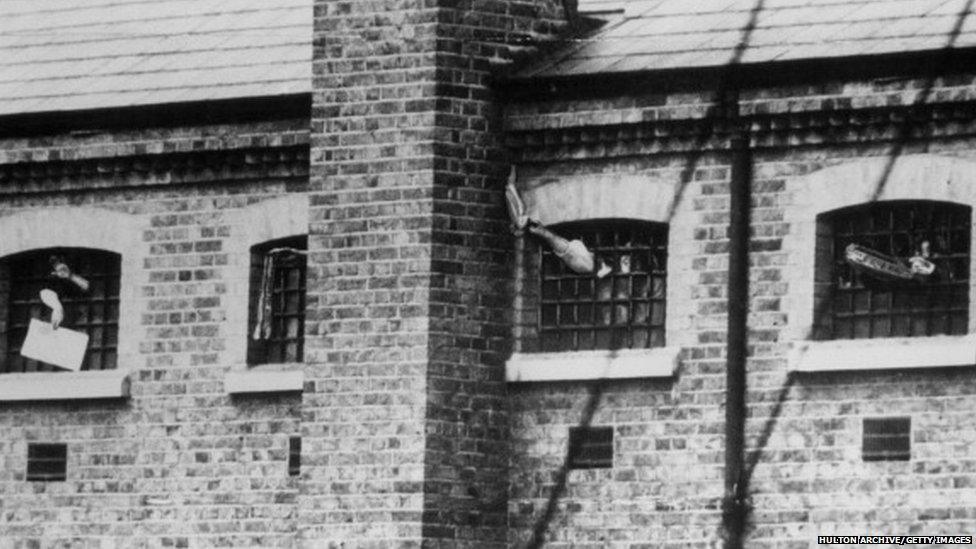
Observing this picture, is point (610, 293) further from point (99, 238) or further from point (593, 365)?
point (99, 238)

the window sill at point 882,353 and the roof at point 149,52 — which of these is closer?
the window sill at point 882,353

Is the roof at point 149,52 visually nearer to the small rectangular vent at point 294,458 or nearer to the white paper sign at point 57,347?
the white paper sign at point 57,347

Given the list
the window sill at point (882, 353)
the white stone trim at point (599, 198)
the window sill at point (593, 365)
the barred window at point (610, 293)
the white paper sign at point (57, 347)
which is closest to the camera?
the window sill at point (882, 353)

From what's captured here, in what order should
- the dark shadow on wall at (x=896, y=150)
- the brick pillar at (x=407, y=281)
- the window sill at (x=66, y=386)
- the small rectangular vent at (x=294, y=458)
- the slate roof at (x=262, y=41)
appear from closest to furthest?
1. the dark shadow on wall at (x=896, y=150)
2. the slate roof at (x=262, y=41)
3. the brick pillar at (x=407, y=281)
4. the small rectangular vent at (x=294, y=458)
5. the window sill at (x=66, y=386)

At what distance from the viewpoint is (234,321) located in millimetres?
22906

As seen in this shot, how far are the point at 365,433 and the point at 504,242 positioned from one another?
5.84ft

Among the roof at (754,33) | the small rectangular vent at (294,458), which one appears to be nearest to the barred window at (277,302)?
the small rectangular vent at (294,458)

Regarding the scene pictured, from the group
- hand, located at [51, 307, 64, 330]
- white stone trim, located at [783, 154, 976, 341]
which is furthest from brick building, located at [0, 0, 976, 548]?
hand, located at [51, 307, 64, 330]

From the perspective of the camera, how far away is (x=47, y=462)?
23469mm

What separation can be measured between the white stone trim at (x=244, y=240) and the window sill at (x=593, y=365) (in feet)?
7.28

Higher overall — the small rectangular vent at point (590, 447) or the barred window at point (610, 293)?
the barred window at point (610, 293)

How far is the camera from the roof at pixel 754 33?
20766 millimetres

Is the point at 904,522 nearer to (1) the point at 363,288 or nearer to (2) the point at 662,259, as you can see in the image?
(2) the point at 662,259

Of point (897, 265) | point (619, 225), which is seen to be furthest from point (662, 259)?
point (897, 265)
